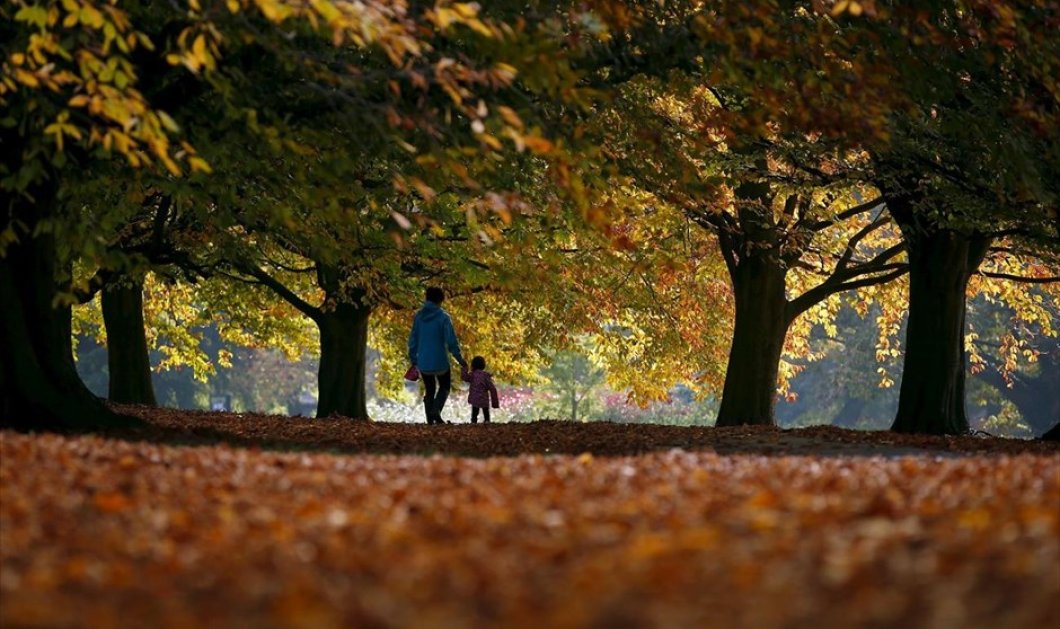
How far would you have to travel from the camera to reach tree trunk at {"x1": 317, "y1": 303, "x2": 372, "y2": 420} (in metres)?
28.0

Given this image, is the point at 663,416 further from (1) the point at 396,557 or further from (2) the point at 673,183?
(1) the point at 396,557

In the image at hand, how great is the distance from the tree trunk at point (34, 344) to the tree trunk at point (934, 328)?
35.5 feet

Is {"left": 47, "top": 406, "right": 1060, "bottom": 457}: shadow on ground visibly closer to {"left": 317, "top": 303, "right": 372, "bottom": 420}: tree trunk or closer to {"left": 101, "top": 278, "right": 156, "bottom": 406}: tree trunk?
{"left": 101, "top": 278, "right": 156, "bottom": 406}: tree trunk

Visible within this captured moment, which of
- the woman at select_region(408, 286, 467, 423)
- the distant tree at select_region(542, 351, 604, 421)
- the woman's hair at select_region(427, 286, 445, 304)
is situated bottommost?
the woman at select_region(408, 286, 467, 423)

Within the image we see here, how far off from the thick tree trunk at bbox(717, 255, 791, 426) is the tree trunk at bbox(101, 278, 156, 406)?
9.52 meters

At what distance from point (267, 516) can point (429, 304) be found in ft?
47.2

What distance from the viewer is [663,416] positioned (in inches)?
3071

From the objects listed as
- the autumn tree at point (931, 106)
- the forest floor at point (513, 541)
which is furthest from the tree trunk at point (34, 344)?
the autumn tree at point (931, 106)

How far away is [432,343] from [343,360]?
22.4ft

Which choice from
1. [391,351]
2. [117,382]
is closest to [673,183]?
[117,382]

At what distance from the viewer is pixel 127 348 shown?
27.6 m

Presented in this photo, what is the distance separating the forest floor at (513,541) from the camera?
482 cm

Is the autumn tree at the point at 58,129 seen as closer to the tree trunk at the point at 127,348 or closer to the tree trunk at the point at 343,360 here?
the tree trunk at the point at 127,348

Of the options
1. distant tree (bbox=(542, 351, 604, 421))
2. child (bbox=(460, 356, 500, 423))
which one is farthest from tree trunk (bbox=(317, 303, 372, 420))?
distant tree (bbox=(542, 351, 604, 421))
